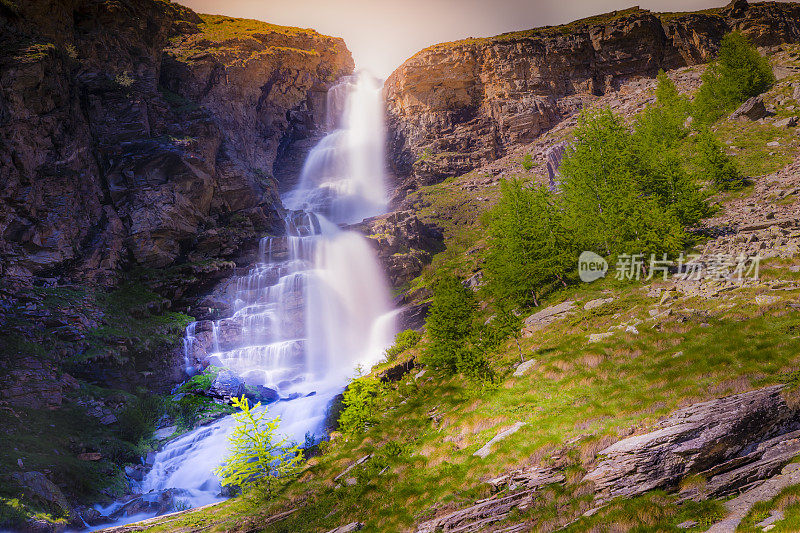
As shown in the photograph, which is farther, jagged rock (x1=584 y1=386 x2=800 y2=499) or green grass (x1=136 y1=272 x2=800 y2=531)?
green grass (x1=136 y1=272 x2=800 y2=531)

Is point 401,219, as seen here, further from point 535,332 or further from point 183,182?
point 535,332

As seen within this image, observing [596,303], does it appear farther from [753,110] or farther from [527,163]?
[527,163]

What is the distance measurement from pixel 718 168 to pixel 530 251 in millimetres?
18861

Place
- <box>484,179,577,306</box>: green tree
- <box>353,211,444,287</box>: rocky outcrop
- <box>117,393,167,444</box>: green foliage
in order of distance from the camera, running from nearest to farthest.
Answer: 1. <box>484,179,577,306</box>: green tree
2. <box>117,393,167,444</box>: green foliage
3. <box>353,211,444,287</box>: rocky outcrop

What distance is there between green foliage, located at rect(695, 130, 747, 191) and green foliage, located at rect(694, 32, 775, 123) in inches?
726

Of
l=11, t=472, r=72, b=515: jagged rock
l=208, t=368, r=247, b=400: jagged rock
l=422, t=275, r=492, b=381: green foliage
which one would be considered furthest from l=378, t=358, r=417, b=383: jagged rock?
l=11, t=472, r=72, b=515: jagged rock

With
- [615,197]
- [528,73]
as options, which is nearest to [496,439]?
[615,197]

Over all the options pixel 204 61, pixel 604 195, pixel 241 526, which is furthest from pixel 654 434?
pixel 204 61

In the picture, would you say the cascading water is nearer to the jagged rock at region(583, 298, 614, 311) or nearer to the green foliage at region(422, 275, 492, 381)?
the green foliage at region(422, 275, 492, 381)

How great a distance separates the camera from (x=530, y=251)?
2762 centimetres

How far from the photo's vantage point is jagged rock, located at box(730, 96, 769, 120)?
137ft

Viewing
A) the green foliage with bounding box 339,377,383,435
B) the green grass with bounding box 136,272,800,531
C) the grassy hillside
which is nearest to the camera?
the grassy hillside

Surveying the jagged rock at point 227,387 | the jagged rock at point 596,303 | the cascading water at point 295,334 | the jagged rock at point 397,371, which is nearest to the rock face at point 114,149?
the cascading water at point 295,334

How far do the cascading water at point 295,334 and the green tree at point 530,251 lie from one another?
19.0 metres
